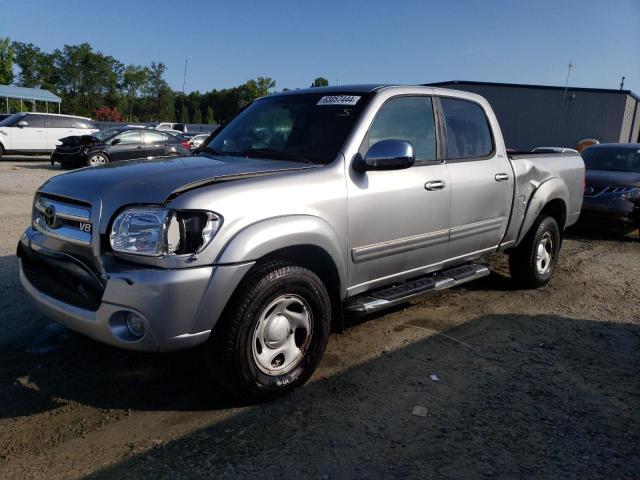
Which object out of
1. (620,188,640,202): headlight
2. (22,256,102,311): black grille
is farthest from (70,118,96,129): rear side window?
(22,256,102,311): black grille

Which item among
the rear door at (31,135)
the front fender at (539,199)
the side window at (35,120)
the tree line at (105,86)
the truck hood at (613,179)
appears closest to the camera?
the front fender at (539,199)

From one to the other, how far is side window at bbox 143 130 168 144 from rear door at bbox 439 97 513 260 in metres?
14.7

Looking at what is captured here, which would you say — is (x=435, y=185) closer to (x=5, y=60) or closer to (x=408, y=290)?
(x=408, y=290)

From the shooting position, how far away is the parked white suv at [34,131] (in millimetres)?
19484

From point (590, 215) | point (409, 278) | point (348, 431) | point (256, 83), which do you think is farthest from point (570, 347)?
point (256, 83)

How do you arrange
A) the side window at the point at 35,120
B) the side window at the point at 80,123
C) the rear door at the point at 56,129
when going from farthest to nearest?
the side window at the point at 80,123, the rear door at the point at 56,129, the side window at the point at 35,120

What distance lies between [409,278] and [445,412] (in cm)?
117

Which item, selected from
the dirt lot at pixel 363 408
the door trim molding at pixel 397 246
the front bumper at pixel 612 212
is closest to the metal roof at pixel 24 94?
the front bumper at pixel 612 212

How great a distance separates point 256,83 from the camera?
66.1 metres

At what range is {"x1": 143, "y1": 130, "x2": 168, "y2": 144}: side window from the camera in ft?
57.8

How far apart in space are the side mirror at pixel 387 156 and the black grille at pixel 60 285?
1.77 metres

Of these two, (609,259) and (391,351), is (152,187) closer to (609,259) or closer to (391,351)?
(391,351)

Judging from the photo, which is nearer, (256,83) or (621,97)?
(621,97)

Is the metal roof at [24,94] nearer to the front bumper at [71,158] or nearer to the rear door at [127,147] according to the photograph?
the front bumper at [71,158]
